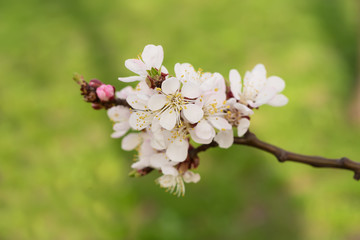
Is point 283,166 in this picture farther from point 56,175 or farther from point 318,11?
point 318,11

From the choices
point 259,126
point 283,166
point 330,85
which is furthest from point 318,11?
point 283,166

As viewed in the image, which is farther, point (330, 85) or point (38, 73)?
point (38, 73)

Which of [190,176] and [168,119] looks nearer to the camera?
[168,119]

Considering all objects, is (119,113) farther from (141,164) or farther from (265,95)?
(265,95)

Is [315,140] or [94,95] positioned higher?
[94,95]

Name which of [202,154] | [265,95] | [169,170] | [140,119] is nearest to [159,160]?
[169,170]

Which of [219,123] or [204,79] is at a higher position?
[204,79]

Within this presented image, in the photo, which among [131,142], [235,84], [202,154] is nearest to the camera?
[235,84]
